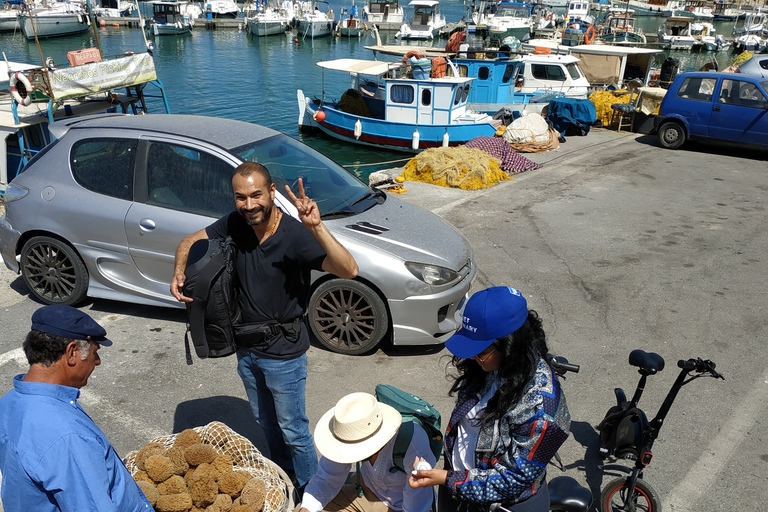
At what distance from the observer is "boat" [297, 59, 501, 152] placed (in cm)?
1677

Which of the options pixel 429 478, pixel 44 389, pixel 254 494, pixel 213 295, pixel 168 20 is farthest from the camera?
pixel 168 20

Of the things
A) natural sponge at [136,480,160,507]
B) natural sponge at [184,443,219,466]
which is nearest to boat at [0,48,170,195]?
natural sponge at [184,443,219,466]

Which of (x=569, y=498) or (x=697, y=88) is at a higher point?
(x=697, y=88)

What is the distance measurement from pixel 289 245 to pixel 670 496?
2.89 m

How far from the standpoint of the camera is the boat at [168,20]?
5466cm

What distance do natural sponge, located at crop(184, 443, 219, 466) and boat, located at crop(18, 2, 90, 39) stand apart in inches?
2201

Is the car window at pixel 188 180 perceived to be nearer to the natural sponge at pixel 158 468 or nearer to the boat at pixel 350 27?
the natural sponge at pixel 158 468

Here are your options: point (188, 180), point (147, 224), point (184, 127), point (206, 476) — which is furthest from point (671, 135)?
point (206, 476)

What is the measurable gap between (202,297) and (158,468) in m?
0.98

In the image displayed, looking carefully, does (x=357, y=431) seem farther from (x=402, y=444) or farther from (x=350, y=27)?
(x=350, y=27)

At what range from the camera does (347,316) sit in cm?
514

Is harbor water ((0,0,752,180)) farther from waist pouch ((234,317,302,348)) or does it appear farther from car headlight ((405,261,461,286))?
waist pouch ((234,317,302,348))

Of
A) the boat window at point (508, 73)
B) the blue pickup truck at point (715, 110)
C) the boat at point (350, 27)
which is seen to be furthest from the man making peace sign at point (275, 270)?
the boat at point (350, 27)

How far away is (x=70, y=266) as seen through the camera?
222 inches
